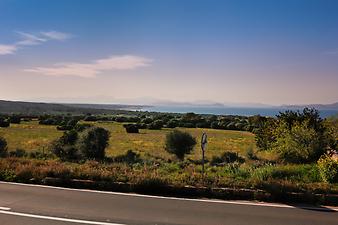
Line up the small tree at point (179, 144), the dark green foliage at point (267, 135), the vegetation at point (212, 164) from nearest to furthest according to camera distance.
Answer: the vegetation at point (212, 164)
the dark green foliage at point (267, 135)
the small tree at point (179, 144)

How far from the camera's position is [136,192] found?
1154cm

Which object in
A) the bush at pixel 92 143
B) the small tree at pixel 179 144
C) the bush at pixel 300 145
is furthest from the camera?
the small tree at pixel 179 144

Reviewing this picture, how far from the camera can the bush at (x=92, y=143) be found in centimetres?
3688

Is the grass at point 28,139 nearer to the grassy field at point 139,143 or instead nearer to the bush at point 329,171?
Result: the grassy field at point 139,143

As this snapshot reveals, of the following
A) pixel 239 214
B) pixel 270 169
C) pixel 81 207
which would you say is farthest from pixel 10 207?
pixel 270 169

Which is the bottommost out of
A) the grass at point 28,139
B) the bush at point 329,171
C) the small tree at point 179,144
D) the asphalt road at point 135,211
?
the grass at point 28,139

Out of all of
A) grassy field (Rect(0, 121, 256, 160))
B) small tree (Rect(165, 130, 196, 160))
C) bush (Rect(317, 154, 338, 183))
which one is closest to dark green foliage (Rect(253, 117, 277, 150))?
grassy field (Rect(0, 121, 256, 160))

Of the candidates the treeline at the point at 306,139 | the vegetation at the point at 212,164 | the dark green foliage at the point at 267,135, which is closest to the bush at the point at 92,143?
the vegetation at the point at 212,164

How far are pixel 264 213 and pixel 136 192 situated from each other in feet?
12.5

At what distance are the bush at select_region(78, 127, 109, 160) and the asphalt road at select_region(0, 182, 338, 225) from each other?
25.8 m

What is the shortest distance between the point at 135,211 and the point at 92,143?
94.1 ft

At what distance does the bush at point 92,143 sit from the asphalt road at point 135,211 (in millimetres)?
25784

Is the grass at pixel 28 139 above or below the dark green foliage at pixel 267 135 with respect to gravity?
below

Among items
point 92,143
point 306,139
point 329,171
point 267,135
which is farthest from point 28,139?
point 329,171
